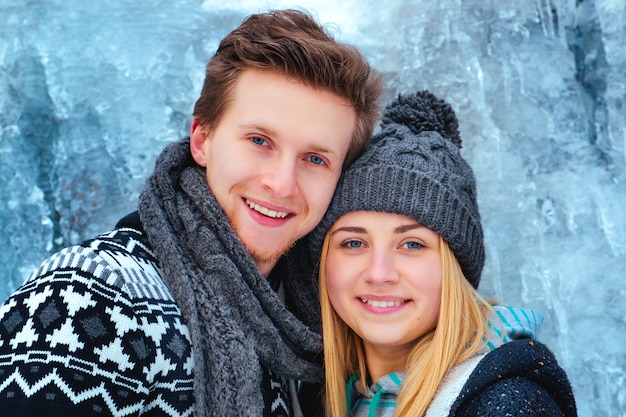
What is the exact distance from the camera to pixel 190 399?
159 centimetres

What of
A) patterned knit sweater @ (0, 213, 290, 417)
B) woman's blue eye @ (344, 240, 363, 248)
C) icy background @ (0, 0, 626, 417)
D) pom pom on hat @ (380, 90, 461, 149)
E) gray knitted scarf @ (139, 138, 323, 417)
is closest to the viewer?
patterned knit sweater @ (0, 213, 290, 417)

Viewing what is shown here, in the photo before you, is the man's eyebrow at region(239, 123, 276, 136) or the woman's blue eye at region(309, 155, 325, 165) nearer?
the man's eyebrow at region(239, 123, 276, 136)

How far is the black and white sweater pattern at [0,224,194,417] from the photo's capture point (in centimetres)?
139

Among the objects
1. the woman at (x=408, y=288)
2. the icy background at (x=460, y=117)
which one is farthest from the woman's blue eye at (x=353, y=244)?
the icy background at (x=460, y=117)

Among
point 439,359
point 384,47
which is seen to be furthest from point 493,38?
point 439,359

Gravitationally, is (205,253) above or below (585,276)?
below

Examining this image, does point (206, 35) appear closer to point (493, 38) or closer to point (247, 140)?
point (493, 38)

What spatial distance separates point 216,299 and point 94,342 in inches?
13.4

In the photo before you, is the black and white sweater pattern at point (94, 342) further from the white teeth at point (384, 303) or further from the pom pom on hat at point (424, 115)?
the pom pom on hat at point (424, 115)

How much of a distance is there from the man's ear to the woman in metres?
0.37

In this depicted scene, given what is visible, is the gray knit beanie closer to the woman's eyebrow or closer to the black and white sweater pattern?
the woman's eyebrow

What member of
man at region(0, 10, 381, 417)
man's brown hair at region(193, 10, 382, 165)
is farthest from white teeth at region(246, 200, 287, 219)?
man's brown hair at region(193, 10, 382, 165)

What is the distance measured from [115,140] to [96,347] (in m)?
1.76

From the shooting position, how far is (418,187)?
190cm
